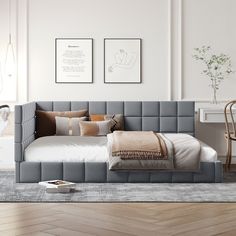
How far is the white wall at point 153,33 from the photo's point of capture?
691cm

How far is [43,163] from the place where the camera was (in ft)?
18.2

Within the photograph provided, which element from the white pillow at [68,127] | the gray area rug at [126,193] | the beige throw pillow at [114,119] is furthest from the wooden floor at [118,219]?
the beige throw pillow at [114,119]

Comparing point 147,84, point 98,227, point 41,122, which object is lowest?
point 98,227

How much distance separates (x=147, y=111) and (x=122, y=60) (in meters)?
0.70

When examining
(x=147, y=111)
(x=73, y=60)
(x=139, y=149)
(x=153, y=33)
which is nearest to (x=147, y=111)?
(x=147, y=111)

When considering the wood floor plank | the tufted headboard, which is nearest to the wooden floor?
the wood floor plank

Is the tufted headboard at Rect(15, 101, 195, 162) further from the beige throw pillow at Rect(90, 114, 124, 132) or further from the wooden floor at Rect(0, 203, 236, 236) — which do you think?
the wooden floor at Rect(0, 203, 236, 236)

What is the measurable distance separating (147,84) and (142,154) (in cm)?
176

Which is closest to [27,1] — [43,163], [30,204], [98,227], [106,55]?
[106,55]

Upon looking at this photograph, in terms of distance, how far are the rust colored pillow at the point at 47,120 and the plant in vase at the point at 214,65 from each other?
157cm

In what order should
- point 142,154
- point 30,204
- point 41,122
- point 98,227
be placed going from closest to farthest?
point 98,227 → point 30,204 → point 142,154 → point 41,122

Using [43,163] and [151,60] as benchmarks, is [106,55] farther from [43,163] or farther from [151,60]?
[43,163]

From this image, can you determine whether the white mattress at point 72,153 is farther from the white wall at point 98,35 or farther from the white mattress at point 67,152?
the white wall at point 98,35

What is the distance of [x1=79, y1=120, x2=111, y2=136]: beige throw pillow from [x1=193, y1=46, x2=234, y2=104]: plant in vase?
1.39 m
